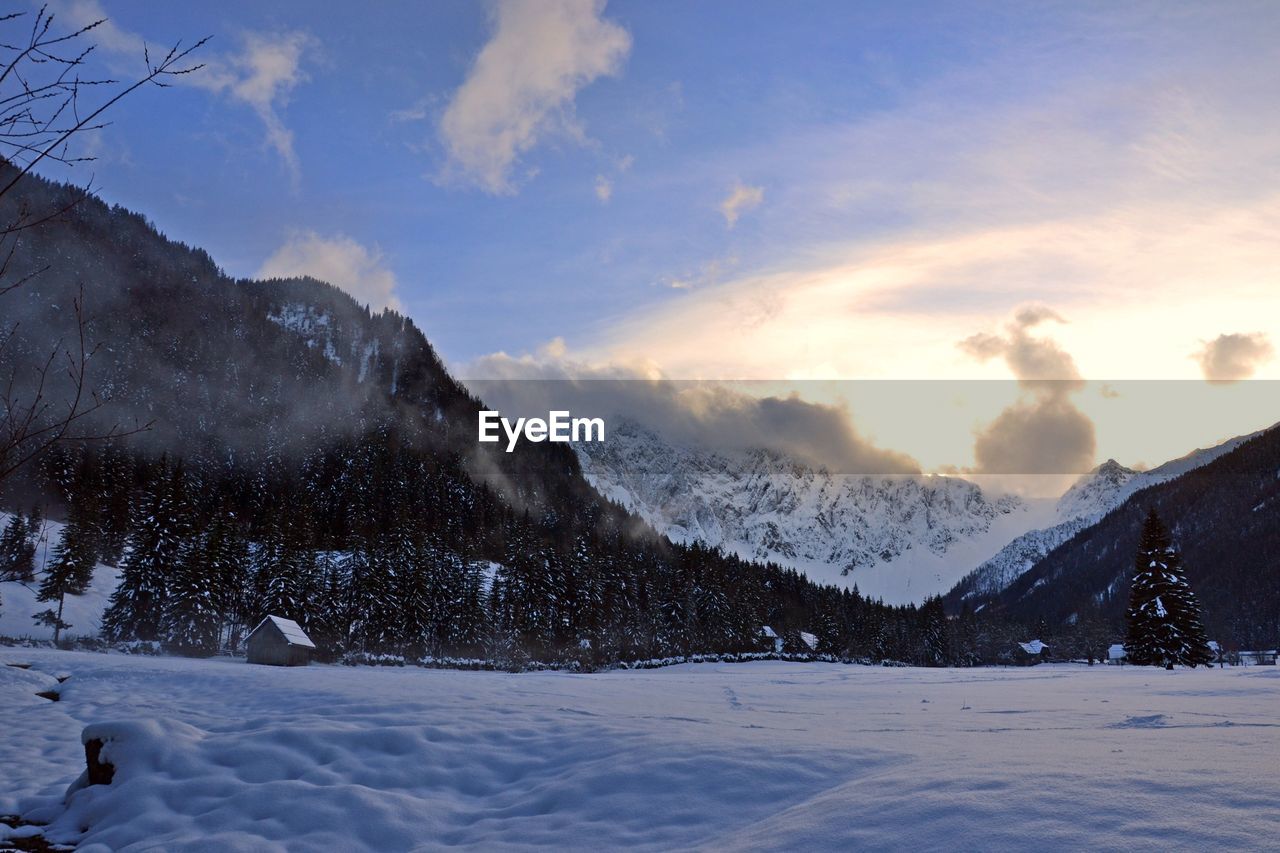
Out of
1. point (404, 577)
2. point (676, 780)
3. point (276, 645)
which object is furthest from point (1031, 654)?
point (676, 780)

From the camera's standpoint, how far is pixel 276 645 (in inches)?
1597

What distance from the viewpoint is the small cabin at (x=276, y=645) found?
4038 centimetres

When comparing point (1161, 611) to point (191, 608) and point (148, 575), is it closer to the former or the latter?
point (191, 608)

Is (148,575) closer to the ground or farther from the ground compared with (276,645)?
farther from the ground

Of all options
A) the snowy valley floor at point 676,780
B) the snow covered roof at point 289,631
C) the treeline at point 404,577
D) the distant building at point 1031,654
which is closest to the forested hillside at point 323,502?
the treeline at point 404,577

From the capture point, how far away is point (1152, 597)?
3622 centimetres

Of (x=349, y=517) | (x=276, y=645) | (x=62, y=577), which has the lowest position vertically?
(x=276, y=645)

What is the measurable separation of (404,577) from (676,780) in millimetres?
59150

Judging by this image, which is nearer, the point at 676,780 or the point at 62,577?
the point at 676,780

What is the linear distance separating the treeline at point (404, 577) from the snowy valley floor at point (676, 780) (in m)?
46.5

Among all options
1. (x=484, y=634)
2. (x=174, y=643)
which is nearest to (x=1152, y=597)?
(x=484, y=634)

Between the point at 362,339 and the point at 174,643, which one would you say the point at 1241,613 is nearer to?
the point at 174,643

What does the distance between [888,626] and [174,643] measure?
85.0 m

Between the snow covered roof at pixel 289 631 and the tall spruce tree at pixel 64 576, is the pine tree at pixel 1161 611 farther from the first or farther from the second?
the tall spruce tree at pixel 64 576
